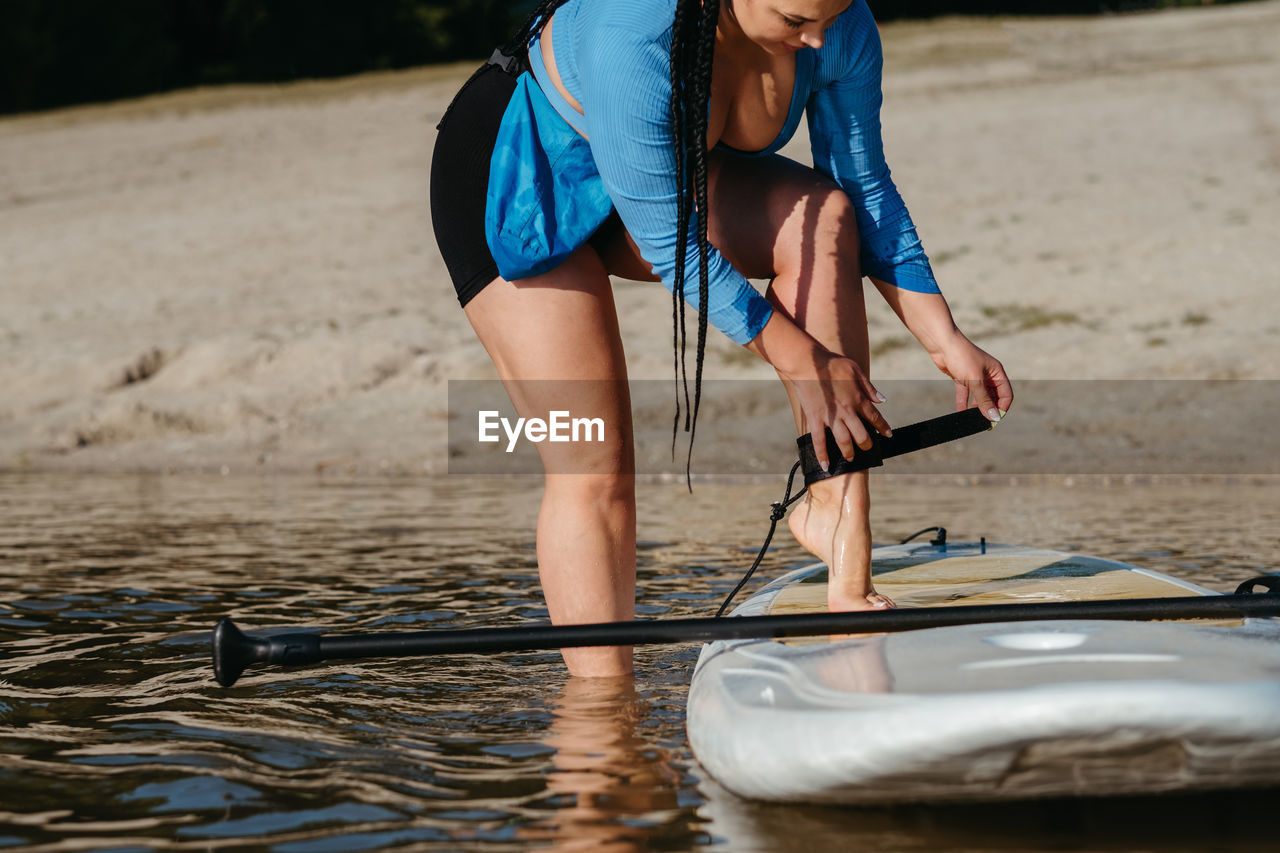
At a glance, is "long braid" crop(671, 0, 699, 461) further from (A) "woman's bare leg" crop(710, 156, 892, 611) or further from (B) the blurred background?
(B) the blurred background

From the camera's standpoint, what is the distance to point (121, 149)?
15.1m

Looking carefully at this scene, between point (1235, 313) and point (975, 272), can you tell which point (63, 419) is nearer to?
point (975, 272)

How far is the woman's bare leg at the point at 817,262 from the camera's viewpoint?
2.26m

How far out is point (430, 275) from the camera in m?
9.48

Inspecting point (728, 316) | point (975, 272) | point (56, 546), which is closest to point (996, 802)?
point (728, 316)

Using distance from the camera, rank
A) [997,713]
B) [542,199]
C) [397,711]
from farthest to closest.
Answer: [397,711] < [542,199] < [997,713]

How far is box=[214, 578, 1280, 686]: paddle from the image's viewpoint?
6.42ft

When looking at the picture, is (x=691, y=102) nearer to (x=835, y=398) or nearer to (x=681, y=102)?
(x=681, y=102)

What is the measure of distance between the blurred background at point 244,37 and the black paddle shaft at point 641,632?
22072 millimetres

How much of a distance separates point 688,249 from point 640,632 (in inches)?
20.9

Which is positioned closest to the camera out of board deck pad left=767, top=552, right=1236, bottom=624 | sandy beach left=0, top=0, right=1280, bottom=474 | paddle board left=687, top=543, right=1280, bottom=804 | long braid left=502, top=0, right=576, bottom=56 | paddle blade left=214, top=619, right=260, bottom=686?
paddle board left=687, top=543, right=1280, bottom=804

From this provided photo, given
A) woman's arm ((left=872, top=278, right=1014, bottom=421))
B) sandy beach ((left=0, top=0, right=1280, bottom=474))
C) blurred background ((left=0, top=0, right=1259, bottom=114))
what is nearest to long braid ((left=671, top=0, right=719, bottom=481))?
woman's arm ((left=872, top=278, right=1014, bottom=421))

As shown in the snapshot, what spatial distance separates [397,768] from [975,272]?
7078 mm

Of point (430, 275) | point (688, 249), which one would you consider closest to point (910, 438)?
point (688, 249)
